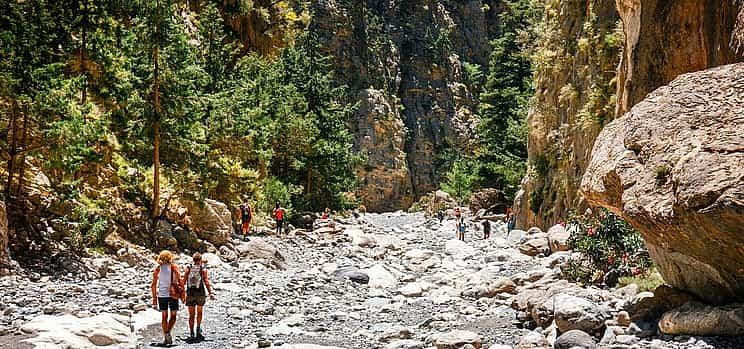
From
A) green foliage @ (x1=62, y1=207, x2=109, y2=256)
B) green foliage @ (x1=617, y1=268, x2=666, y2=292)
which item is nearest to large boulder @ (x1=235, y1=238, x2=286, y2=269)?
green foliage @ (x1=62, y1=207, x2=109, y2=256)

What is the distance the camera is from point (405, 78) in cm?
6938

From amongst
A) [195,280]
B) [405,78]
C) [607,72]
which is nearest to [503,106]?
[607,72]

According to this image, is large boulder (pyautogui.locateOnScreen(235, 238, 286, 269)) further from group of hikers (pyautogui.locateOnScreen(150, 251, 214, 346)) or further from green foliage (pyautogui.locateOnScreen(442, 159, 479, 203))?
→ green foliage (pyautogui.locateOnScreen(442, 159, 479, 203))

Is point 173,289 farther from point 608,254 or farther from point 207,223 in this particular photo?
point 207,223

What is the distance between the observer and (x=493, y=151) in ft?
133

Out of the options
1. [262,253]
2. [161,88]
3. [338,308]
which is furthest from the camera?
[262,253]

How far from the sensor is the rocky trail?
28.3 feet

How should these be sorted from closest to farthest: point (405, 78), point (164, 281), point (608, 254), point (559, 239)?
point (164, 281) → point (608, 254) → point (559, 239) → point (405, 78)

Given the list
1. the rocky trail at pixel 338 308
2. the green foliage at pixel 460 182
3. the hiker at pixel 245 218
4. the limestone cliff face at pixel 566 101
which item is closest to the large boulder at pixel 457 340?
the rocky trail at pixel 338 308

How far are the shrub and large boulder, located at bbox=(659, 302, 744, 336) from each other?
11.0 ft

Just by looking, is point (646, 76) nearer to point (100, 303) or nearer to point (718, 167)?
point (718, 167)

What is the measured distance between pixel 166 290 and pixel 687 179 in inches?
→ 290

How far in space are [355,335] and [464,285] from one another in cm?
518

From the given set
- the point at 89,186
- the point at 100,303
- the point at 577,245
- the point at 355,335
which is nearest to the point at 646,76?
the point at 577,245
